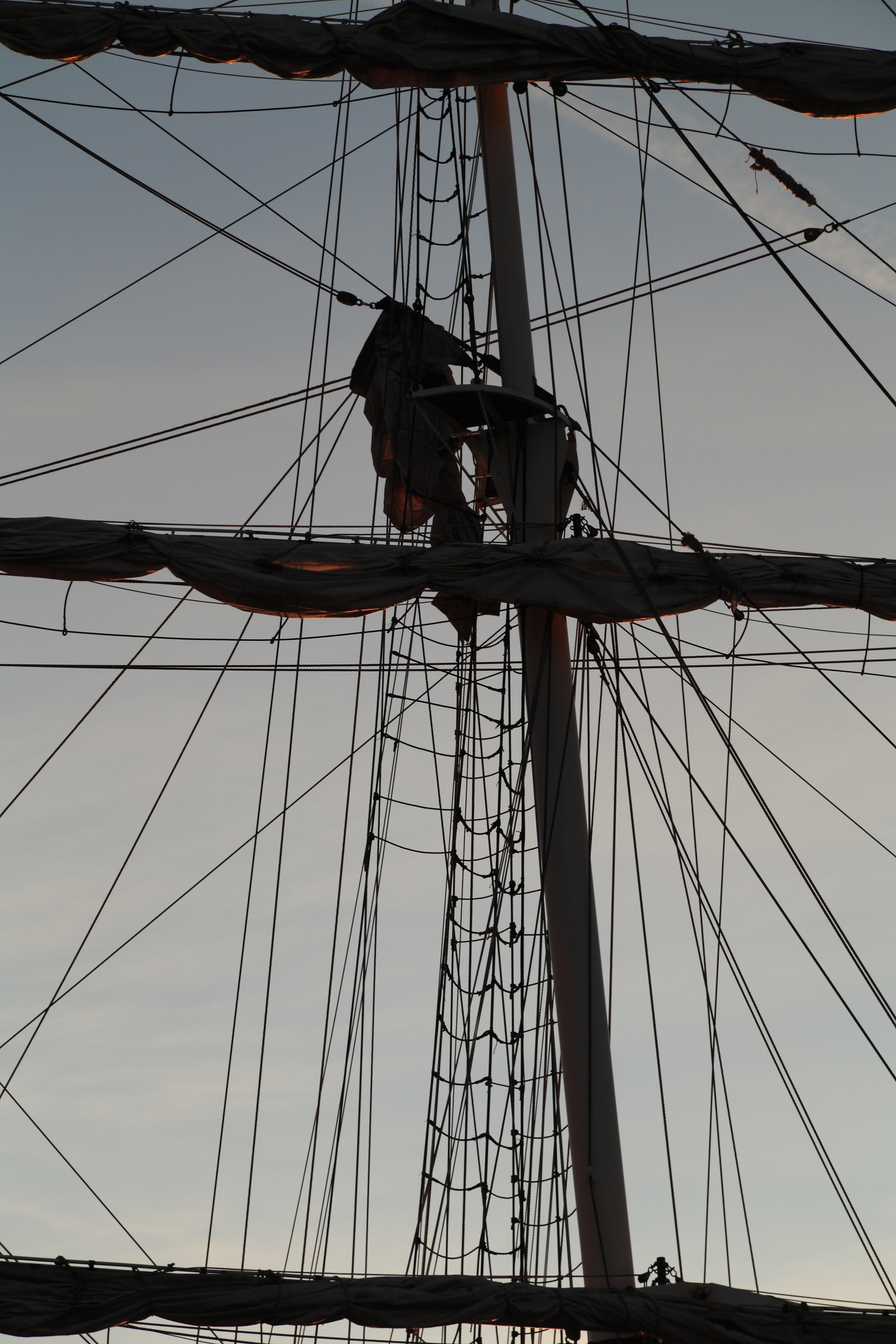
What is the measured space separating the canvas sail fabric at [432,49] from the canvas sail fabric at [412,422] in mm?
1745

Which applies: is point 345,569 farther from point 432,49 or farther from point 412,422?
point 432,49

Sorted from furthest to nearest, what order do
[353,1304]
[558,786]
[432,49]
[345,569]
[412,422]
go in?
[412,422], [432,49], [345,569], [558,786], [353,1304]

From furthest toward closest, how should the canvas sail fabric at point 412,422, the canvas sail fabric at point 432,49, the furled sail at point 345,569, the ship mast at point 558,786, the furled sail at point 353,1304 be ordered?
the canvas sail fabric at point 412,422, the canvas sail fabric at point 432,49, the furled sail at point 345,569, the ship mast at point 558,786, the furled sail at point 353,1304

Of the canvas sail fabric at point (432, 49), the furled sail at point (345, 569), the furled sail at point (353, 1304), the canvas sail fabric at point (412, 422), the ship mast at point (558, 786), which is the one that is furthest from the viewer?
the canvas sail fabric at point (412, 422)

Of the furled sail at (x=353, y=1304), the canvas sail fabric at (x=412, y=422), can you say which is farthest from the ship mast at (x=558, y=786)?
the canvas sail fabric at (x=412, y=422)

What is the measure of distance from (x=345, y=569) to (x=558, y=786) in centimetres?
202

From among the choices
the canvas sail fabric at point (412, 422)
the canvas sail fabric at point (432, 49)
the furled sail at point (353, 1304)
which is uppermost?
the canvas sail fabric at point (432, 49)

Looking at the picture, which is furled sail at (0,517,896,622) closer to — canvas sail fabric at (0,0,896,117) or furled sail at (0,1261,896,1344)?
canvas sail fabric at (0,0,896,117)

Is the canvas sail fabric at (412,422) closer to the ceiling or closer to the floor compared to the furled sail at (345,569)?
closer to the ceiling

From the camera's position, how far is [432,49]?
446 inches

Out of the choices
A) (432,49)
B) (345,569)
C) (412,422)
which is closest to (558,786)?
(345,569)

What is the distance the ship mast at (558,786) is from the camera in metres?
8.77

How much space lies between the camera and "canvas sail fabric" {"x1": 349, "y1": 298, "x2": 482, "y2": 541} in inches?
459

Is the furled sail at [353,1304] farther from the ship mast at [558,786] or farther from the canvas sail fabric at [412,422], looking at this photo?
the canvas sail fabric at [412,422]
